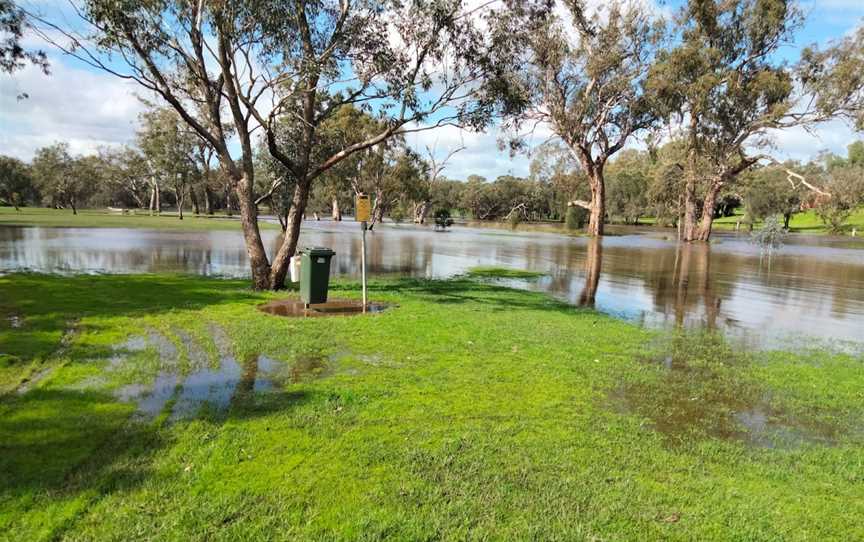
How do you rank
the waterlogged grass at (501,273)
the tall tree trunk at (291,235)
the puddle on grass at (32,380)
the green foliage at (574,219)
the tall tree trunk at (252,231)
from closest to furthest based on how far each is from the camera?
the puddle on grass at (32,380) < the tall tree trunk at (252,231) < the tall tree trunk at (291,235) < the waterlogged grass at (501,273) < the green foliage at (574,219)

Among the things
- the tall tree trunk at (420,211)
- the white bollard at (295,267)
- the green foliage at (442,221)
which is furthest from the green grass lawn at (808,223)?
the white bollard at (295,267)

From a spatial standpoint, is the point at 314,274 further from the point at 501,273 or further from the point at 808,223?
the point at 808,223

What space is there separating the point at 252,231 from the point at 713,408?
9684mm

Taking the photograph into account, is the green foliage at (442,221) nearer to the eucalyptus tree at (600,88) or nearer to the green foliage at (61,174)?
the eucalyptus tree at (600,88)

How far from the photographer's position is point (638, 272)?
19.5 m

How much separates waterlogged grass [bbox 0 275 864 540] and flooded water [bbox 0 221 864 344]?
10.9 feet

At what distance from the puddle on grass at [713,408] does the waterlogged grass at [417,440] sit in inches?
1.3

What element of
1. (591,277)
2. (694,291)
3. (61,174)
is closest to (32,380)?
(694,291)

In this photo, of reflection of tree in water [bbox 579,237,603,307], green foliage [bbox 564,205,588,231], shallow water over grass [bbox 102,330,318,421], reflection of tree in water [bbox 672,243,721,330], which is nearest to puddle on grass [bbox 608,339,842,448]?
shallow water over grass [bbox 102,330,318,421]

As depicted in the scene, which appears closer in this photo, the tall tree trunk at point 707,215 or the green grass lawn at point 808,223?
the tall tree trunk at point 707,215

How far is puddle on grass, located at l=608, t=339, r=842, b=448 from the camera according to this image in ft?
16.1

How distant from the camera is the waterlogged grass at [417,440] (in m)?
3.34

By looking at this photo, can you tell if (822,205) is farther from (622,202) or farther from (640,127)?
(622,202)

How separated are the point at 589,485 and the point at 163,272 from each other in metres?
15.0
